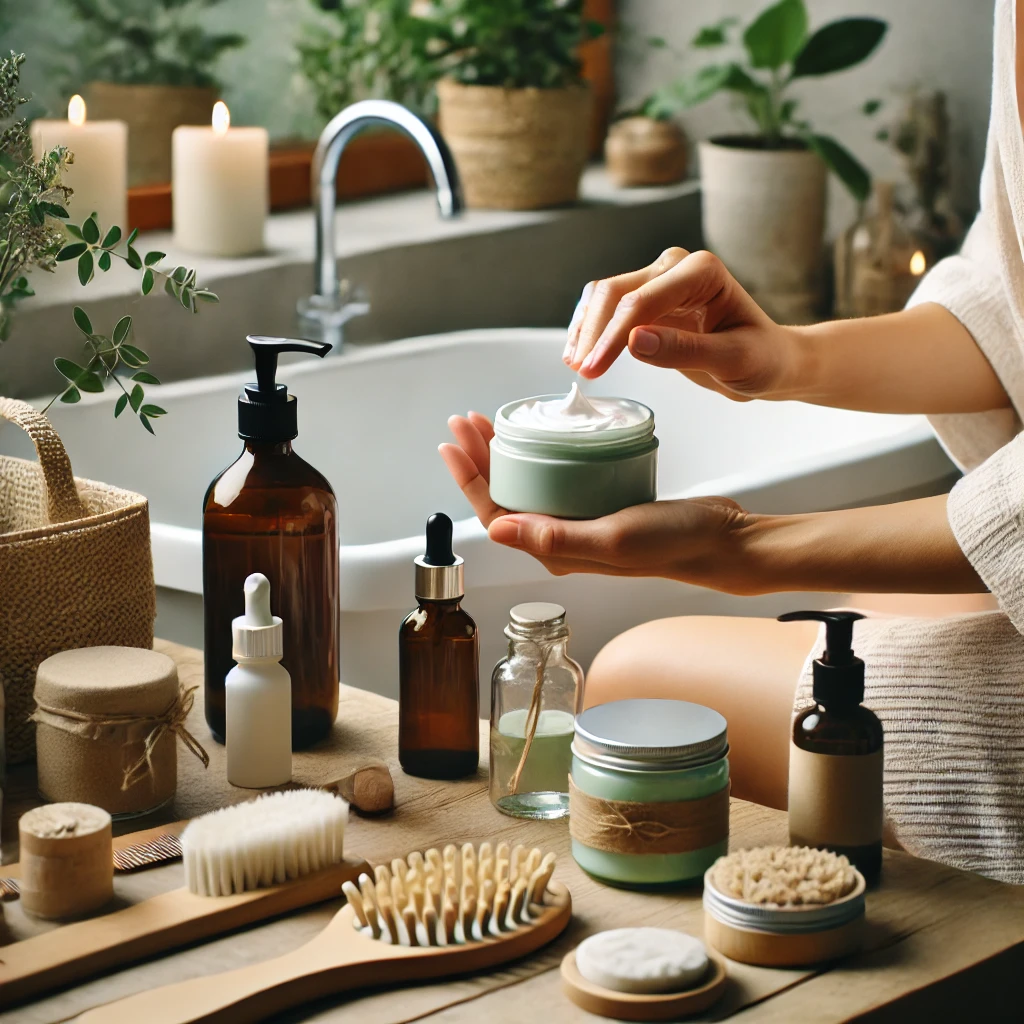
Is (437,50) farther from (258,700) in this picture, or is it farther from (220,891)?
(220,891)

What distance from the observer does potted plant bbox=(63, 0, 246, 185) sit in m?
2.18

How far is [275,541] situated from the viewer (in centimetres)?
102

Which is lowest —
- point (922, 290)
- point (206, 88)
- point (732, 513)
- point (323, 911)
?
point (323, 911)

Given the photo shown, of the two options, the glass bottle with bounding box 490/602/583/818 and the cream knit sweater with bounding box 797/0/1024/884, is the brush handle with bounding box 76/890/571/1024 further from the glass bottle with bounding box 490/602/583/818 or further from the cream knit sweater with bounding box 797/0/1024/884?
the cream knit sweater with bounding box 797/0/1024/884

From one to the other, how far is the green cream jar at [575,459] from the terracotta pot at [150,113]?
1.43 metres

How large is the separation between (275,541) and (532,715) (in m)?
0.20

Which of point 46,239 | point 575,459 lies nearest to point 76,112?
point 46,239

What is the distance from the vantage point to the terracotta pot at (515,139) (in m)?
2.39

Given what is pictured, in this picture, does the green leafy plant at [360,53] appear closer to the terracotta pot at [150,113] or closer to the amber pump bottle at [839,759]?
the terracotta pot at [150,113]

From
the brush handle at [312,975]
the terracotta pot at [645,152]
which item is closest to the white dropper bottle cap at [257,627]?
the brush handle at [312,975]

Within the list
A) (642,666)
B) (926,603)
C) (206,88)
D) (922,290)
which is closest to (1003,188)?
(922,290)

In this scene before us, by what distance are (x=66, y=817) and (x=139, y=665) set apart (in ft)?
0.43

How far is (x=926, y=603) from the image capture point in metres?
1.31

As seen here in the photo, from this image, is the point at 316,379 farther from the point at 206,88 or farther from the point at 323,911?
the point at 323,911
